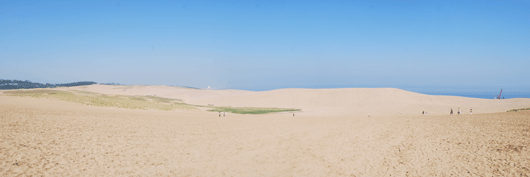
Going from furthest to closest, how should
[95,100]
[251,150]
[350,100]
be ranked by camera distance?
[350,100] < [95,100] < [251,150]

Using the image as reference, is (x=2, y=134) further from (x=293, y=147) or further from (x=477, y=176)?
(x=477, y=176)

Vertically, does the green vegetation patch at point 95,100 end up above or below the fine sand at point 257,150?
above

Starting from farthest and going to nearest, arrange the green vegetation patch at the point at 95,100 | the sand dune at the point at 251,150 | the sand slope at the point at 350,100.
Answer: the sand slope at the point at 350,100 < the green vegetation patch at the point at 95,100 < the sand dune at the point at 251,150

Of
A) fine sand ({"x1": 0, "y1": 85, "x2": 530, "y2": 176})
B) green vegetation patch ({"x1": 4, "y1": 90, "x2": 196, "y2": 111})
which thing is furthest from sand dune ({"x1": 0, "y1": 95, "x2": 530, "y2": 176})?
green vegetation patch ({"x1": 4, "y1": 90, "x2": 196, "y2": 111})

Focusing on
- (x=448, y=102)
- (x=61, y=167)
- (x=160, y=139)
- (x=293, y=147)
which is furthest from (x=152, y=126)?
(x=448, y=102)

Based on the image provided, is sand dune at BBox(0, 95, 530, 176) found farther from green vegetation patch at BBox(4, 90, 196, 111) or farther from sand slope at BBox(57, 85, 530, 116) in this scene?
sand slope at BBox(57, 85, 530, 116)

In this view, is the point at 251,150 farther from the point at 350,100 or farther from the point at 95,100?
the point at 350,100

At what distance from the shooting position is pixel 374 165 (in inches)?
436

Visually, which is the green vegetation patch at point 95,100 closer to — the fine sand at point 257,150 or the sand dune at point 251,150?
the fine sand at point 257,150

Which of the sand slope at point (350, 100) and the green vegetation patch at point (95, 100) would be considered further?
the sand slope at point (350, 100)

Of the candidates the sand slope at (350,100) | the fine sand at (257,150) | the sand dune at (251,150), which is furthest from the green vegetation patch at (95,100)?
the sand slope at (350,100)

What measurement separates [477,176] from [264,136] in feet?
37.1

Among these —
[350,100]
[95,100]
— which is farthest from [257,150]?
[350,100]

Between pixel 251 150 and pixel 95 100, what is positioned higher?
pixel 95 100
